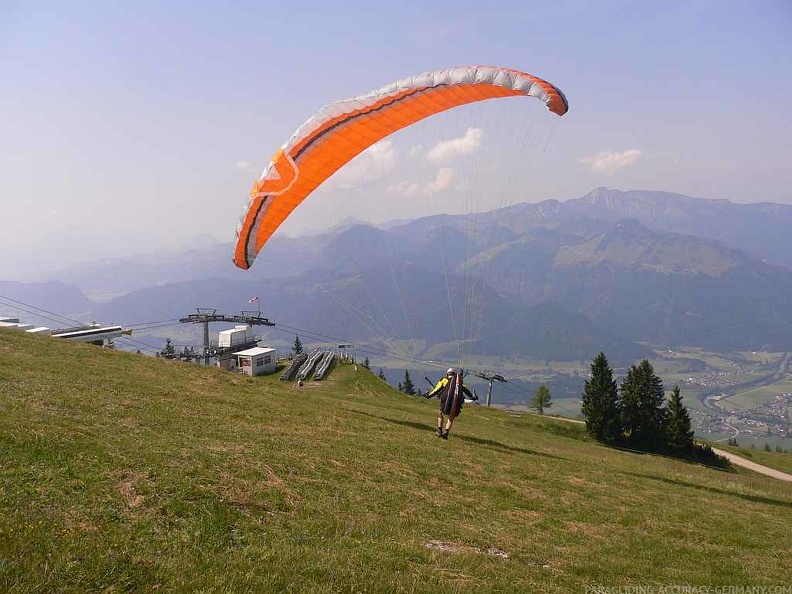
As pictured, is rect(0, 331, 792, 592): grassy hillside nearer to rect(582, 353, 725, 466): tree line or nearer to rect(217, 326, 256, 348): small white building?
rect(582, 353, 725, 466): tree line

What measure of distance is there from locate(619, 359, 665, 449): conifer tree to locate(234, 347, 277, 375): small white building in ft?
123

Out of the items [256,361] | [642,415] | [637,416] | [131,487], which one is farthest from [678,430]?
[131,487]

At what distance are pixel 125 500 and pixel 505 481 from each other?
30.0 feet

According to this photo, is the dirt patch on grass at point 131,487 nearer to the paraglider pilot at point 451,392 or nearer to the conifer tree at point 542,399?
the paraglider pilot at point 451,392

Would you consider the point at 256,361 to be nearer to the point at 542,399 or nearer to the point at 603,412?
the point at 603,412

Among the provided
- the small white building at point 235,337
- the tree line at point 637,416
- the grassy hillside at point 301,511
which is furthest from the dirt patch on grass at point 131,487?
the tree line at point 637,416

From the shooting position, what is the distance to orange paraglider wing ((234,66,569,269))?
17.6 meters

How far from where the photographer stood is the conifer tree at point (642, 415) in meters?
53.6

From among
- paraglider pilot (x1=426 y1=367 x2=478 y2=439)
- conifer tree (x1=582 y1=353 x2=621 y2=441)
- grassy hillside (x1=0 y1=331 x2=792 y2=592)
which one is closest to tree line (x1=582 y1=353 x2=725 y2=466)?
conifer tree (x1=582 y1=353 x2=621 y2=441)

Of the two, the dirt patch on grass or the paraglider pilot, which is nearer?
the dirt patch on grass

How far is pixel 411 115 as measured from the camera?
63.7 ft

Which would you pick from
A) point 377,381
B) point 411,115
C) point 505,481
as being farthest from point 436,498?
point 377,381

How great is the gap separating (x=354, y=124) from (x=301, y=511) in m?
14.4

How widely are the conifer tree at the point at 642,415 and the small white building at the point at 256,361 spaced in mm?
37631
